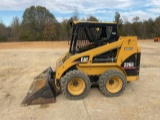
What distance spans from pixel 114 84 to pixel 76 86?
1.15 metres

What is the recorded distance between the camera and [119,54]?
6.66 m

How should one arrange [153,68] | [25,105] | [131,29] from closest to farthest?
1. [25,105]
2. [153,68]
3. [131,29]

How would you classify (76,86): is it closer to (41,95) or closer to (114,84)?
(41,95)

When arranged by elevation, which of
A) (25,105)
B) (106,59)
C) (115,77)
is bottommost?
(25,105)

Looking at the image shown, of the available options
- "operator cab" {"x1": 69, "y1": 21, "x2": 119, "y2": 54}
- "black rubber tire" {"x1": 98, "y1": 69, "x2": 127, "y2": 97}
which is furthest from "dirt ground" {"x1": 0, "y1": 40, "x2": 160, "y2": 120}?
"operator cab" {"x1": 69, "y1": 21, "x2": 119, "y2": 54}

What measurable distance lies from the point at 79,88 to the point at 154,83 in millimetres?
3186

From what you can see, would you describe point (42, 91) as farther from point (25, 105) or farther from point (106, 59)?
point (106, 59)

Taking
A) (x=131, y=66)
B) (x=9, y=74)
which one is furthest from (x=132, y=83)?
(x=9, y=74)

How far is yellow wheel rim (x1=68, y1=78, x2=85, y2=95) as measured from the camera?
6423 mm

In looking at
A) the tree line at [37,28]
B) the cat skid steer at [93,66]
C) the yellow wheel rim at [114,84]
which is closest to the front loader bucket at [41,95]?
the cat skid steer at [93,66]

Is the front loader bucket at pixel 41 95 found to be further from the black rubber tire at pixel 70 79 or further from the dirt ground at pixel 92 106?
the black rubber tire at pixel 70 79

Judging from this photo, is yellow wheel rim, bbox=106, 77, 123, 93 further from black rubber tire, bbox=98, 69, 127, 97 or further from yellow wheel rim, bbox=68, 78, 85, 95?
yellow wheel rim, bbox=68, 78, 85, 95

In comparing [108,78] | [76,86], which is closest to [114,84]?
[108,78]

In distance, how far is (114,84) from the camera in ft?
21.9
